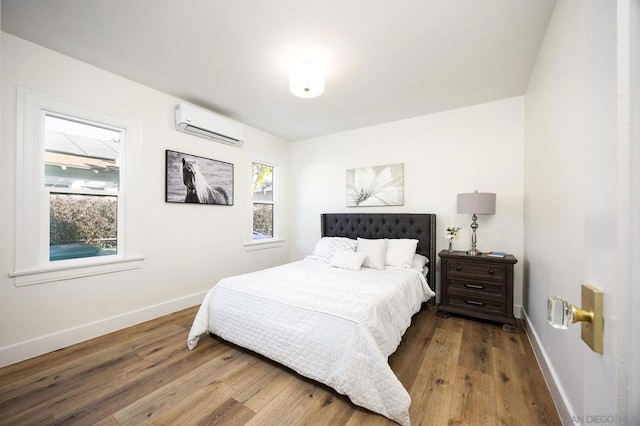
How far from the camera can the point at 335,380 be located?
1605mm

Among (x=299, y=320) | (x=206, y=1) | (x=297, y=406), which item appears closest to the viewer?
(x=297, y=406)

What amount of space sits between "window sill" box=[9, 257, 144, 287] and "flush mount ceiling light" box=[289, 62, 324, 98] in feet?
7.94

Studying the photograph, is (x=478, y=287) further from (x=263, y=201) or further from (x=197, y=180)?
(x=197, y=180)

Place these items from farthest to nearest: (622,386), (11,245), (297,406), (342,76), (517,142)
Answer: (517,142) < (342,76) < (11,245) < (297,406) < (622,386)

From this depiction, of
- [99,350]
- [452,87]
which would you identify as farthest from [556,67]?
[99,350]

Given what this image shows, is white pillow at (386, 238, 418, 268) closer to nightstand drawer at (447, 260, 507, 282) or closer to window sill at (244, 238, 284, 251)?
nightstand drawer at (447, 260, 507, 282)

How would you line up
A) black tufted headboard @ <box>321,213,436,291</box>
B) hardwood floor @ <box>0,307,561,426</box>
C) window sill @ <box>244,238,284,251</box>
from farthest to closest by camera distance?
window sill @ <box>244,238,284,251</box> < black tufted headboard @ <box>321,213,436,291</box> < hardwood floor @ <box>0,307,561,426</box>

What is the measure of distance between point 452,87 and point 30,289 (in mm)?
4343

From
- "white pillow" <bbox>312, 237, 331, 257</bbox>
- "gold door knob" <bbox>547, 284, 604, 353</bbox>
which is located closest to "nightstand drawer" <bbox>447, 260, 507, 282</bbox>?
"white pillow" <bbox>312, 237, 331, 257</bbox>

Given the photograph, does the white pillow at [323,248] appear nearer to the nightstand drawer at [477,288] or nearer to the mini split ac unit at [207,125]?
the nightstand drawer at [477,288]

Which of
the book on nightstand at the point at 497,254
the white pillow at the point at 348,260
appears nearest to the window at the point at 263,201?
the white pillow at the point at 348,260

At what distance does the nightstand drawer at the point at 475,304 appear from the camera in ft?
8.61

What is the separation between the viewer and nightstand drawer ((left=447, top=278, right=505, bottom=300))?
2.62 meters

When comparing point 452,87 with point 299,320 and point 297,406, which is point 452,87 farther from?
point 297,406
